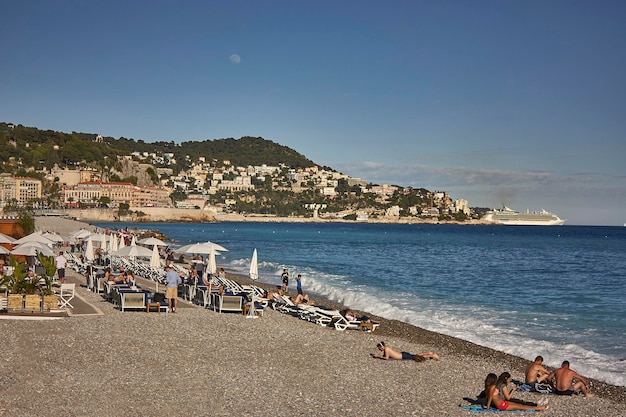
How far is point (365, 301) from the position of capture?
22.4m

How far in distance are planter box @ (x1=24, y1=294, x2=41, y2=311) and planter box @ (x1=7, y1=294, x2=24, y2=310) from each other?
0.32 ft

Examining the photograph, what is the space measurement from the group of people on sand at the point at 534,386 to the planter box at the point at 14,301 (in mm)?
9551

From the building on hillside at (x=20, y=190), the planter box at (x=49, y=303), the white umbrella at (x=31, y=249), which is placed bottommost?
the planter box at (x=49, y=303)

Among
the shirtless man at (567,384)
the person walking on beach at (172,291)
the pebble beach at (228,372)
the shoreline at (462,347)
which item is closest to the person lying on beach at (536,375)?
the shirtless man at (567,384)

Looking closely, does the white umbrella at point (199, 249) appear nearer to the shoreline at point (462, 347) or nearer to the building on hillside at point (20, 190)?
the shoreline at point (462, 347)

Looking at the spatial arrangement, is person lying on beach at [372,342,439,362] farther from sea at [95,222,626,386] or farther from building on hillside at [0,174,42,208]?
building on hillside at [0,174,42,208]

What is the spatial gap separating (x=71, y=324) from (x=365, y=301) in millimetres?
11334

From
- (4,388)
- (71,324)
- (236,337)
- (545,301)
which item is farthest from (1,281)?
(545,301)

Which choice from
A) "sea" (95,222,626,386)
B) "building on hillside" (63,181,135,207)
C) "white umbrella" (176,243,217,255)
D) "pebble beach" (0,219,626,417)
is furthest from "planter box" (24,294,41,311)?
"building on hillside" (63,181,135,207)

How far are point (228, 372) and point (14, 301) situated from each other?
6.50m

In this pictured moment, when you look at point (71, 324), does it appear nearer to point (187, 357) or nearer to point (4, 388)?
point (187, 357)

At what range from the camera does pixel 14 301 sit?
13.9 m

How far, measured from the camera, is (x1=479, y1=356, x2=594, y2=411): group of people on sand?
8617mm

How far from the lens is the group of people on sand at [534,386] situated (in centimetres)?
862
